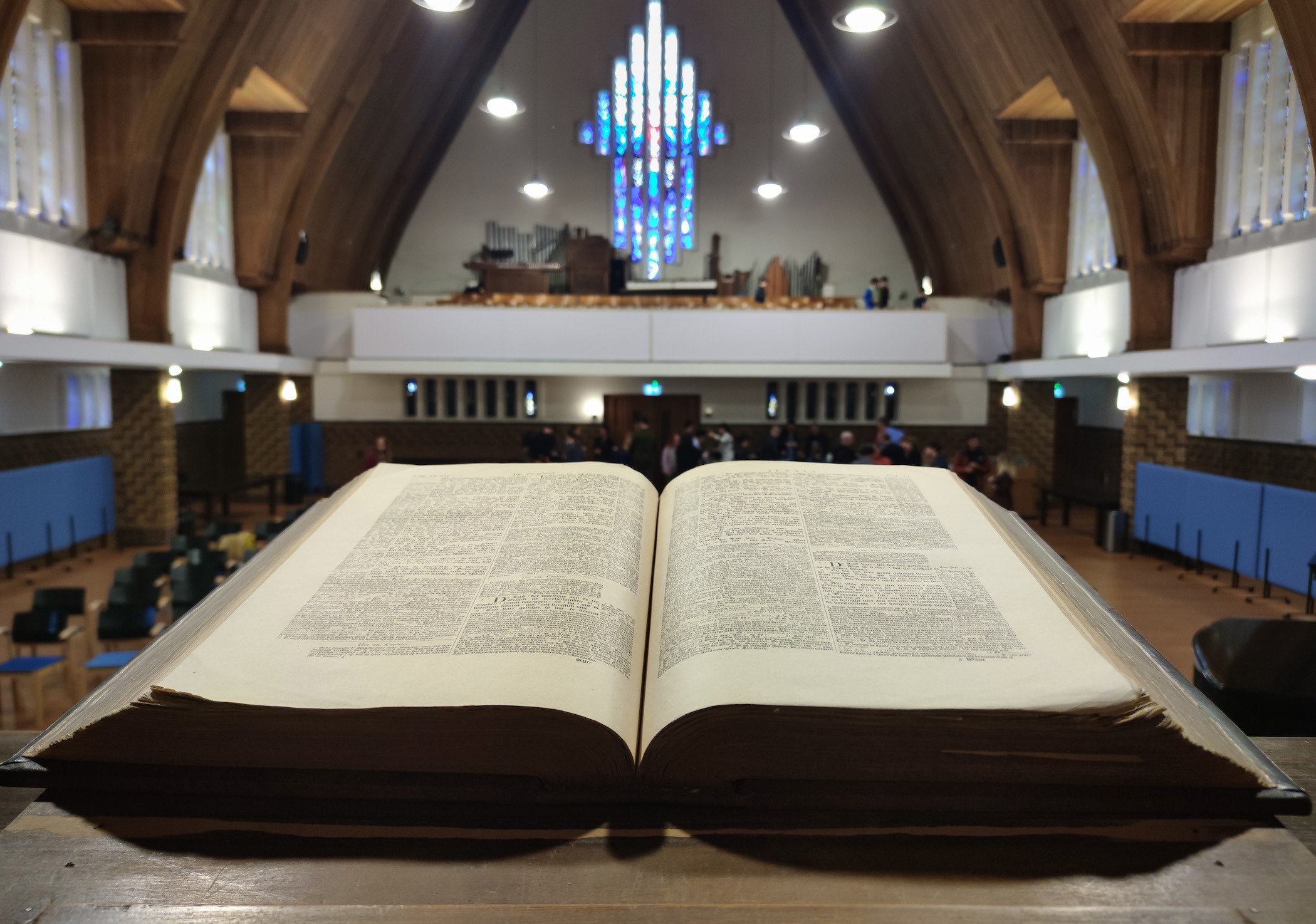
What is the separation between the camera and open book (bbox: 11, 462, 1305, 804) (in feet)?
3.44

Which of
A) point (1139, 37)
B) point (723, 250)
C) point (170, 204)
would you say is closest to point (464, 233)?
point (723, 250)

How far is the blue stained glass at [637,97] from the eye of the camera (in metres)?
20.3

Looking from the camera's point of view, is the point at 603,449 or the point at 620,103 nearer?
the point at 603,449

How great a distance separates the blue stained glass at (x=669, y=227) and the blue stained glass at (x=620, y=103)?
151 cm

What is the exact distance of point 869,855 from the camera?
3.28ft

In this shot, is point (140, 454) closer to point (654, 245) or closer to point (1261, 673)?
point (654, 245)

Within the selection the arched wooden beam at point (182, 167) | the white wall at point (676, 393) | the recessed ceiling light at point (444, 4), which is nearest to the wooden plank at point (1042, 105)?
the white wall at point (676, 393)

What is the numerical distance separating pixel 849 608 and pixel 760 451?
51.4 feet

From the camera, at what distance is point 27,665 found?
206 inches

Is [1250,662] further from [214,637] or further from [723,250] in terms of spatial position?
[723,250]

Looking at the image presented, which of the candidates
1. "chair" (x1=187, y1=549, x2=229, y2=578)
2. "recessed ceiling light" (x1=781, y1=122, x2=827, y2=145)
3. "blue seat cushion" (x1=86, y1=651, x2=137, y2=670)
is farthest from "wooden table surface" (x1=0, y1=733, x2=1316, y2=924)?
"recessed ceiling light" (x1=781, y1=122, x2=827, y2=145)

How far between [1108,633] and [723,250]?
20.4 metres

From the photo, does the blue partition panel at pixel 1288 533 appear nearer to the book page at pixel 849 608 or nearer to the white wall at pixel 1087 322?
the white wall at pixel 1087 322

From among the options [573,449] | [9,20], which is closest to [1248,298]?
[573,449]
